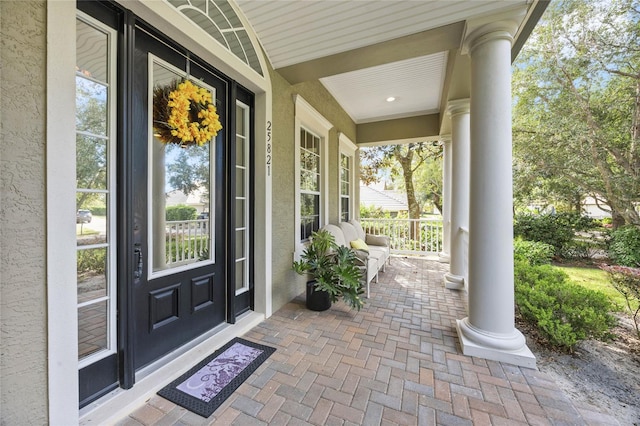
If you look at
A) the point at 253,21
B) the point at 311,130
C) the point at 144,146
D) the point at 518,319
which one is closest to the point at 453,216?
the point at 518,319

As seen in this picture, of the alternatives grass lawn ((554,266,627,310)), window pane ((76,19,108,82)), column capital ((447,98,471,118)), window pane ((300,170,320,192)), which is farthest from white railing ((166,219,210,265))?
grass lawn ((554,266,627,310))

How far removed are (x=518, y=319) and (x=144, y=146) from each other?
413 centimetres

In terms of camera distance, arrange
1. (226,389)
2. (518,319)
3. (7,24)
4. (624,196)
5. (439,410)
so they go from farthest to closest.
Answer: (624,196) < (518,319) < (226,389) < (439,410) < (7,24)

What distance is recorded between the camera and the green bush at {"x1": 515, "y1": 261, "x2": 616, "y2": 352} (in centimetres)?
214

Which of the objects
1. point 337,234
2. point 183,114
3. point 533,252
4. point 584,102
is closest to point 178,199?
point 183,114

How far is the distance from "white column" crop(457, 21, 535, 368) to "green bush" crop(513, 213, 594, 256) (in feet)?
21.0

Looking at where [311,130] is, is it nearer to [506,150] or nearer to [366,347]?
[506,150]

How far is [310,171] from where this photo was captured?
4.20 m

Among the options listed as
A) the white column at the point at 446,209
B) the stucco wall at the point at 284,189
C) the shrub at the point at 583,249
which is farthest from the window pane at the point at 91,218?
the shrub at the point at 583,249

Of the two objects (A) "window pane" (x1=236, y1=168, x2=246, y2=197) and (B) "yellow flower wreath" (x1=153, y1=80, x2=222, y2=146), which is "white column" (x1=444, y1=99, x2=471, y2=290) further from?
(B) "yellow flower wreath" (x1=153, y1=80, x2=222, y2=146)

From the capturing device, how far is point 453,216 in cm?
412

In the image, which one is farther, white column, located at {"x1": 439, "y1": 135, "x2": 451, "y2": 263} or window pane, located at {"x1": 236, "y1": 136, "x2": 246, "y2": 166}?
white column, located at {"x1": 439, "y1": 135, "x2": 451, "y2": 263}

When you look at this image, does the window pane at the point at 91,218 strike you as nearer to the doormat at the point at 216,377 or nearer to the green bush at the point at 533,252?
the doormat at the point at 216,377

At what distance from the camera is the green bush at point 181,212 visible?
2.08 m
